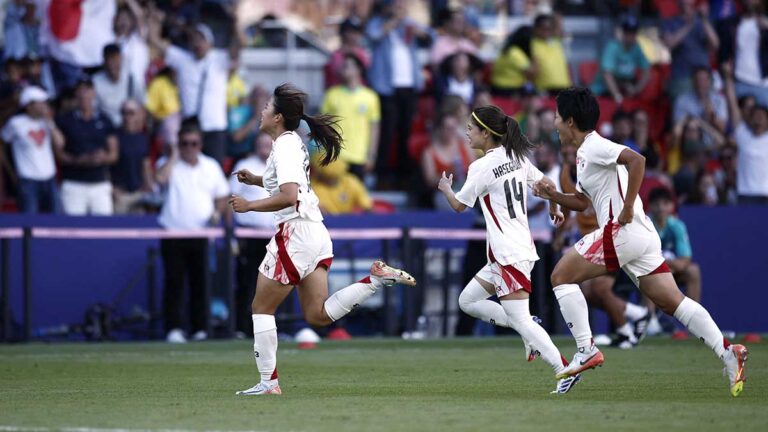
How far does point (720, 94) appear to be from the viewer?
2303 cm

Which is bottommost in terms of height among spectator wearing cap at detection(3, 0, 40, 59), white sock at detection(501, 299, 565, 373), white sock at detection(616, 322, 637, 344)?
white sock at detection(616, 322, 637, 344)

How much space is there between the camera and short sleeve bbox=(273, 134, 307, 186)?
9.95 metres

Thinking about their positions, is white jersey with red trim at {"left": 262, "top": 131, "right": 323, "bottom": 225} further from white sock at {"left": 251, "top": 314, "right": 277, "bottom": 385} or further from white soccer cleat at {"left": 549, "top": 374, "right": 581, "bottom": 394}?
white soccer cleat at {"left": 549, "top": 374, "right": 581, "bottom": 394}

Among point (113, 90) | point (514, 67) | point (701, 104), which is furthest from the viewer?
point (701, 104)

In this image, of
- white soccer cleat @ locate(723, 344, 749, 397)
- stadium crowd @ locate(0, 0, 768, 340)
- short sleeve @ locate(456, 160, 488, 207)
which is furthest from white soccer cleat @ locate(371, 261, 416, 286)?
stadium crowd @ locate(0, 0, 768, 340)

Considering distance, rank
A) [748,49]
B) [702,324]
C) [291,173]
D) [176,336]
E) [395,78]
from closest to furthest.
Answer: [291,173], [702,324], [176,336], [395,78], [748,49]

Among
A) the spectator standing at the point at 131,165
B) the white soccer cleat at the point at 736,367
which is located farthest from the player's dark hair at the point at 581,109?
the spectator standing at the point at 131,165

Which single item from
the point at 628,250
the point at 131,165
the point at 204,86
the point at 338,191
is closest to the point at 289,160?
the point at 628,250

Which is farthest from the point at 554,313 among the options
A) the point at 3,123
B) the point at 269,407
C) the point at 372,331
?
the point at 269,407

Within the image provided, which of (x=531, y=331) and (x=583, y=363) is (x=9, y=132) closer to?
(x=531, y=331)

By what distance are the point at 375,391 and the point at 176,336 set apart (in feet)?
24.9

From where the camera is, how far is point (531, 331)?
10.4 meters

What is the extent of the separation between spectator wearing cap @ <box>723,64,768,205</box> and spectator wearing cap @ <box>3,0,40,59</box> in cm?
997

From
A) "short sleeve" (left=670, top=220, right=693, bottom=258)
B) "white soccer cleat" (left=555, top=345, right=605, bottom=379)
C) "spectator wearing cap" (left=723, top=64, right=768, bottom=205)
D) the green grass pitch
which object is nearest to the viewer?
the green grass pitch
